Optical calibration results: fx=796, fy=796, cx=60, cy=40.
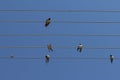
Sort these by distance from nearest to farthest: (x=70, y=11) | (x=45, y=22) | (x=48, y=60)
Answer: (x=70, y=11) → (x=45, y=22) → (x=48, y=60)

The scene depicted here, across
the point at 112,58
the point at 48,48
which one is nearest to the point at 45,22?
the point at 48,48

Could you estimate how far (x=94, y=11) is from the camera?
10109 millimetres

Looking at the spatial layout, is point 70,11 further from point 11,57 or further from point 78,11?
point 11,57

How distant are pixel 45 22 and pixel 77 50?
0.67 metres

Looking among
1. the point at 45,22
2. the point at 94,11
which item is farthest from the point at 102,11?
the point at 45,22

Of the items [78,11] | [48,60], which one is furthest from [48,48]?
[78,11]

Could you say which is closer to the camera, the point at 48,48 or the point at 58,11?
the point at 58,11

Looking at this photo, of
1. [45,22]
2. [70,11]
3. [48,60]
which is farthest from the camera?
[48,60]

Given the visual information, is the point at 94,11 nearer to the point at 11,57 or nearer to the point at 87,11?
the point at 87,11

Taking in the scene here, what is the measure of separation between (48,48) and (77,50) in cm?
40

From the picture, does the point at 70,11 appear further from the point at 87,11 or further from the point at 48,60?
the point at 48,60

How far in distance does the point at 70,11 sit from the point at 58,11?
29 cm

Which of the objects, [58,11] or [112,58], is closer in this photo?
[58,11]

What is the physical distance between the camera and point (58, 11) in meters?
10.1
